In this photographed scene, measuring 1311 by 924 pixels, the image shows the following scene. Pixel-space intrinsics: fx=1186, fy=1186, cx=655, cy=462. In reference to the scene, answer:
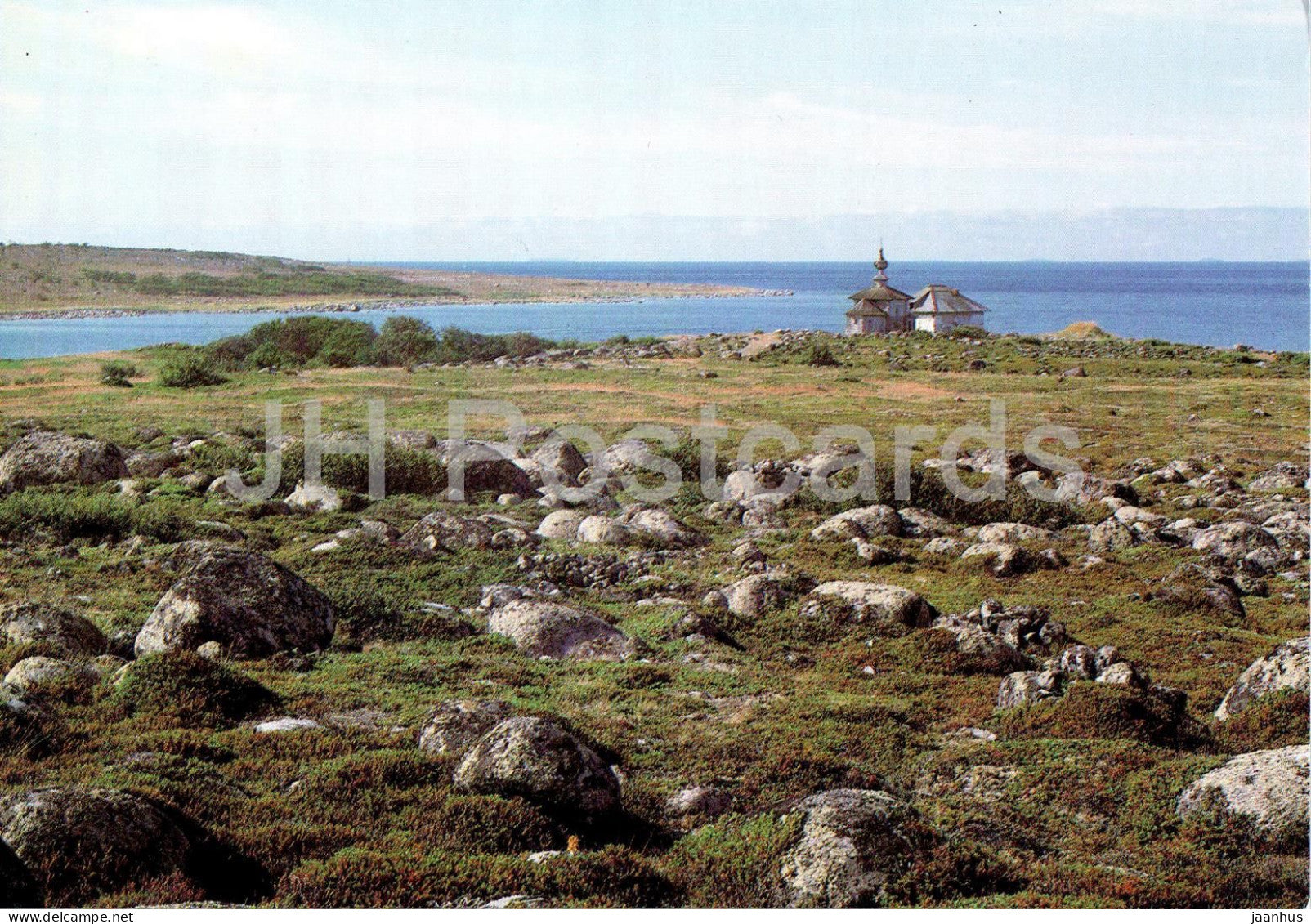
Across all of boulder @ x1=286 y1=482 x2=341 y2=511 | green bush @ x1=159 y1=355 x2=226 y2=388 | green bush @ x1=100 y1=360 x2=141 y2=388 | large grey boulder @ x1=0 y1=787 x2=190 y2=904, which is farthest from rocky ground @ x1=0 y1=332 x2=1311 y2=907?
green bush @ x1=100 y1=360 x2=141 y2=388

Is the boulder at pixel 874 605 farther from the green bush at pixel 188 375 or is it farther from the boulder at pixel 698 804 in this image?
the green bush at pixel 188 375

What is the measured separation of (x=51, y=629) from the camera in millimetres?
12586

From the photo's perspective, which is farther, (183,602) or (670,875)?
(183,602)

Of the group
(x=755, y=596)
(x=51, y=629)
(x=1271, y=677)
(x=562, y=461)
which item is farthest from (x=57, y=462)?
(x=1271, y=677)

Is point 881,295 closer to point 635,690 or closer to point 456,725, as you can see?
point 635,690

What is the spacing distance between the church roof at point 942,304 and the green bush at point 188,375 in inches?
1597

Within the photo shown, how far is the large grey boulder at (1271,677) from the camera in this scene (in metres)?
12.1

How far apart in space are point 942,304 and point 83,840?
61483 millimetres

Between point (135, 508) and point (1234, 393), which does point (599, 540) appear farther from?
point (1234, 393)

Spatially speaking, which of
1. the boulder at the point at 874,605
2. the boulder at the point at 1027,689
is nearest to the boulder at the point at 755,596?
the boulder at the point at 874,605

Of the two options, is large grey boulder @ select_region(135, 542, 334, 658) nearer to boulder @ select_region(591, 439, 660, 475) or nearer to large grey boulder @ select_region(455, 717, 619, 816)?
large grey boulder @ select_region(455, 717, 619, 816)

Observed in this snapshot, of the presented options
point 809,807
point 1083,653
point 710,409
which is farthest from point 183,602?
point 710,409

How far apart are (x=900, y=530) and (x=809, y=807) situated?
1218 cm

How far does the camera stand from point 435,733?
34.3 ft
